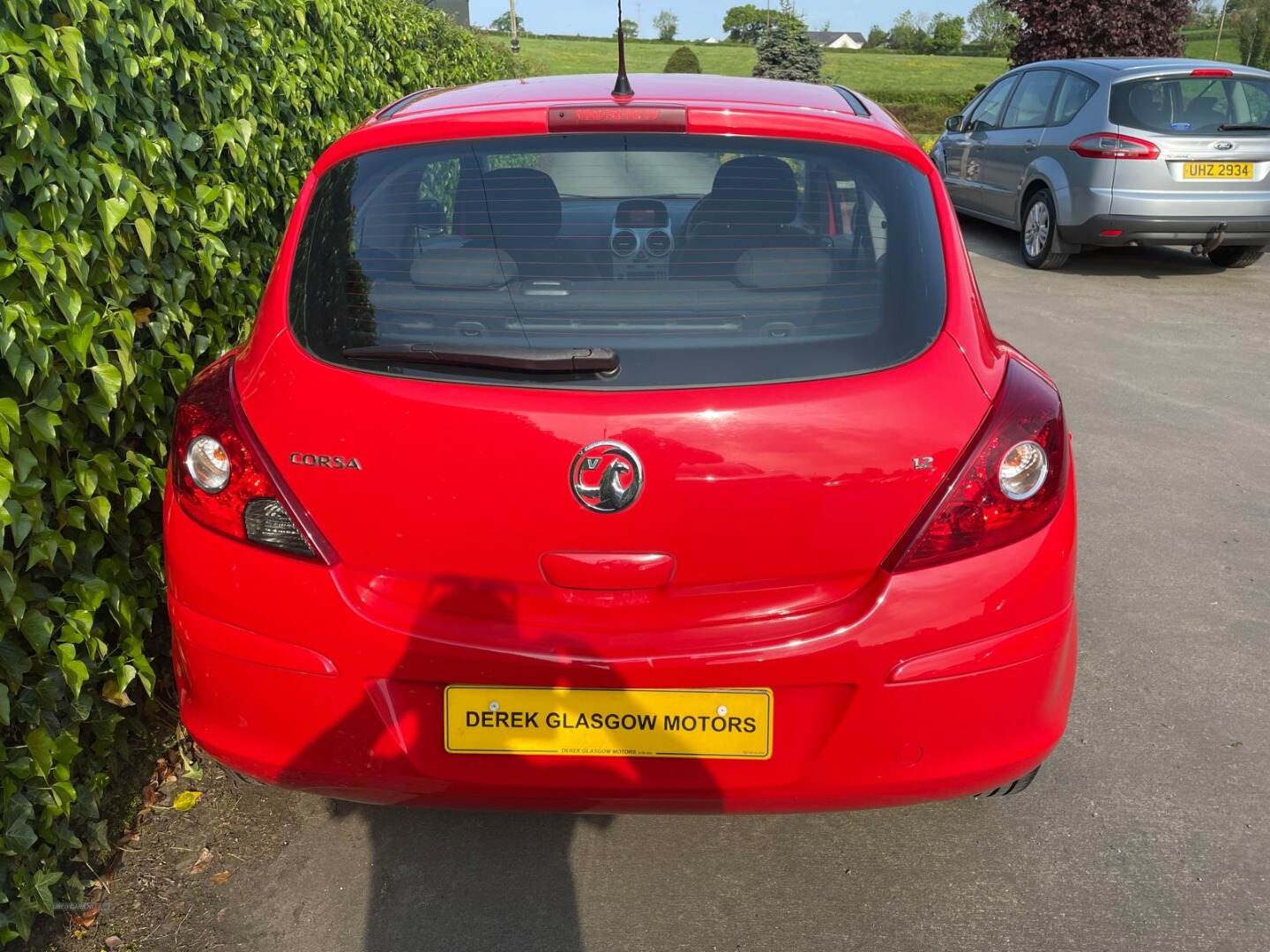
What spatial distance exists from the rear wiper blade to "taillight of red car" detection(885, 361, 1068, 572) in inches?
27.3

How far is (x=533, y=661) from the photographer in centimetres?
233

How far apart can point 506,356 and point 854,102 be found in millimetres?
1331

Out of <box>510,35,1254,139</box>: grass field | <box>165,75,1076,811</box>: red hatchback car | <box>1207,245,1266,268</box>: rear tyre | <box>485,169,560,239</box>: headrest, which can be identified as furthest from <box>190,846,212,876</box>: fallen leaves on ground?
<box>510,35,1254,139</box>: grass field

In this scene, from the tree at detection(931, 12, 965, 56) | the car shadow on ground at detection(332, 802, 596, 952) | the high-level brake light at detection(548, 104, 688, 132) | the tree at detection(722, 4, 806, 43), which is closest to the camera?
the high-level brake light at detection(548, 104, 688, 132)

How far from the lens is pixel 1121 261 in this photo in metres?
11.6

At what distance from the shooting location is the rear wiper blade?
2.35 m

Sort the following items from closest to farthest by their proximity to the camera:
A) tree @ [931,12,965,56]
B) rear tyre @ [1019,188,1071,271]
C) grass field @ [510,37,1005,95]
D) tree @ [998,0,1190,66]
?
1. rear tyre @ [1019,188,1071,271]
2. tree @ [998,0,1190,66]
3. grass field @ [510,37,1005,95]
4. tree @ [931,12,965,56]

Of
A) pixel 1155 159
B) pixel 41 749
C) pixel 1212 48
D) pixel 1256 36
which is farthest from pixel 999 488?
pixel 1212 48

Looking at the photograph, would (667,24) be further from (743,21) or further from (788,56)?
(788,56)

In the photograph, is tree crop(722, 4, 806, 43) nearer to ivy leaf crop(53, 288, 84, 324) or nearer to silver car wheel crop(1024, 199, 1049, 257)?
silver car wheel crop(1024, 199, 1049, 257)

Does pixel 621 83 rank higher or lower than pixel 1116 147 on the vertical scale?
higher

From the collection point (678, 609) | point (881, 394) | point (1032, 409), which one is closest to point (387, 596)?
point (678, 609)

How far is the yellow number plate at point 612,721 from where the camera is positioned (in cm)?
234

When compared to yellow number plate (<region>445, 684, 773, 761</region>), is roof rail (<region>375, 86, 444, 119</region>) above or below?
above
